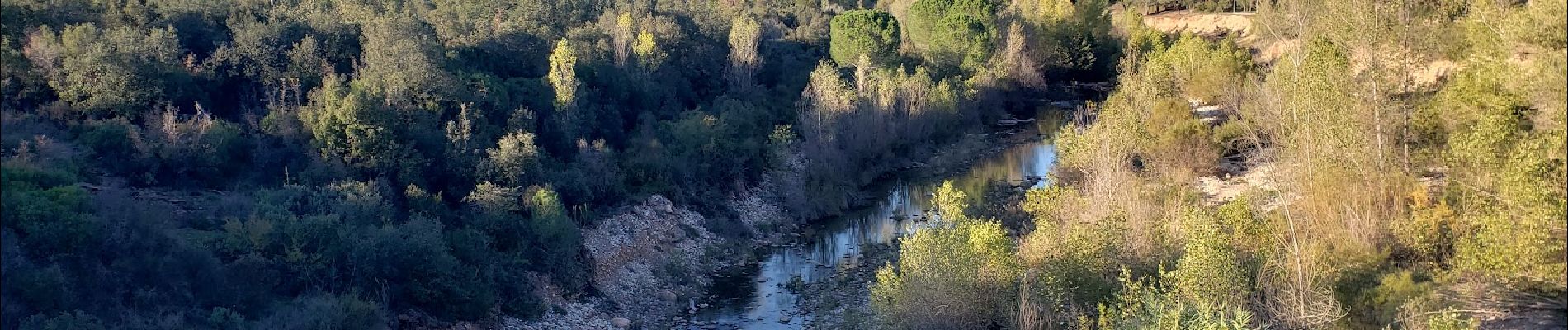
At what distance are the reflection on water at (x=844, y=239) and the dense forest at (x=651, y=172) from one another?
1.72 m

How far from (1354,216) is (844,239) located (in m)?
16.3

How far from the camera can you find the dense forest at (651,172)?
17.9m

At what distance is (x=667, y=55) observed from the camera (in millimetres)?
50250

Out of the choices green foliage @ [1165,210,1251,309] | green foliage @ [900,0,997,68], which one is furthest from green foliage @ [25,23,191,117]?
green foliage @ [900,0,997,68]

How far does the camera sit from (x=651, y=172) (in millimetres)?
35781

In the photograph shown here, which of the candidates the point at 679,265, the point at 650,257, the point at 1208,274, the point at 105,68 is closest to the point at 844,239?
the point at 679,265

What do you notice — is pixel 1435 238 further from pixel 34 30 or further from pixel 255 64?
pixel 34 30

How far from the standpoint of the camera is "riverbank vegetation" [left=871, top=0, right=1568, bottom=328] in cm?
1666

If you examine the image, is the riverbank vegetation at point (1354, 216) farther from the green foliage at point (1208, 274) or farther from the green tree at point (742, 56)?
the green tree at point (742, 56)

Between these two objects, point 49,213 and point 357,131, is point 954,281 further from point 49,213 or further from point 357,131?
point 357,131

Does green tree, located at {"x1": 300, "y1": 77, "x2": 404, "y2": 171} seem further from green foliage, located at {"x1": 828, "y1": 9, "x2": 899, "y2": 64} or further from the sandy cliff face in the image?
green foliage, located at {"x1": 828, "y1": 9, "x2": 899, "y2": 64}

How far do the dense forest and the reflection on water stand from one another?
1.72 metres

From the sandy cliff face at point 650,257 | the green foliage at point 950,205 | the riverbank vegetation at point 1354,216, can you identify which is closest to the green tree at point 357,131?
the sandy cliff face at point 650,257

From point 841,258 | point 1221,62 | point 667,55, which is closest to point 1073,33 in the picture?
point 1221,62
